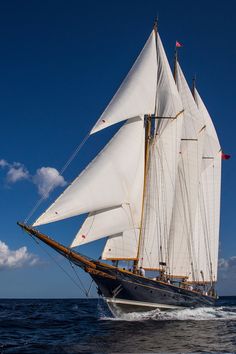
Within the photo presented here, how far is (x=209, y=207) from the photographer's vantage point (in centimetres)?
4853

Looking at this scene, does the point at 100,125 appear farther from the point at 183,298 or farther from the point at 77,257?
the point at 183,298

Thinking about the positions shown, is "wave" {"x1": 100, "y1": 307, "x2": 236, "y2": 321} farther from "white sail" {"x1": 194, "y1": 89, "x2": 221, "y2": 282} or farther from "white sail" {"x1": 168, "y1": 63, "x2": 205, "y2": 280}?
"white sail" {"x1": 194, "y1": 89, "x2": 221, "y2": 282}

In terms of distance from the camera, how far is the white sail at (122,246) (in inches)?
1276

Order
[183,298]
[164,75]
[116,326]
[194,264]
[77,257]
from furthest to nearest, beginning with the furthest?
[194,264] → [164,75] → [183,298] → [77,257] → [116,326]

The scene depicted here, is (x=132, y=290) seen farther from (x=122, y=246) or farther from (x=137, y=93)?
(x=137, y=93)

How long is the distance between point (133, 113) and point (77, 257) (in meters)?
11.8

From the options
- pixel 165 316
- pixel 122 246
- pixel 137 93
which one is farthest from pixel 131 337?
pixel 137 93

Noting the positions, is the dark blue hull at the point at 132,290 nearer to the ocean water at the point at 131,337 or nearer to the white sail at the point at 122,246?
the ocean water at the point at 131,337

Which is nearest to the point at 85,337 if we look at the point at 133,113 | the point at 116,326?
the point at 116,326

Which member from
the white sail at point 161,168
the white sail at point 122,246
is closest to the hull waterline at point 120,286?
the white sail at point 122,246

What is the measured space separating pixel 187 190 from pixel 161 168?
6531mm

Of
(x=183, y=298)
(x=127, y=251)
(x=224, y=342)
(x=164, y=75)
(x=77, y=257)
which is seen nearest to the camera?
(x=224, y=342)

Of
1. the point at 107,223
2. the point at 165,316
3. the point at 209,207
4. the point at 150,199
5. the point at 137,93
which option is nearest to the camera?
the point at 107,223

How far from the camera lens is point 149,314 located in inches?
1243
